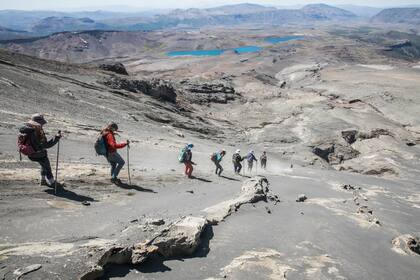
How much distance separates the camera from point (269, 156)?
97.6 feet

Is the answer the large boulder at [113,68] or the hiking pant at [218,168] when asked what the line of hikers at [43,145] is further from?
the large boulder at [113,68]

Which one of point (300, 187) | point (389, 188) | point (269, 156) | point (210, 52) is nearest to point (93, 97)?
point (269, 156)

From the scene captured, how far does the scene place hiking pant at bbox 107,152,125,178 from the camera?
1120 centimetres

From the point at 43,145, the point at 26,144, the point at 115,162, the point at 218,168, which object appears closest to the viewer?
the point at 26,144

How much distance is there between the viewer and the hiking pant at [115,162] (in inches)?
441

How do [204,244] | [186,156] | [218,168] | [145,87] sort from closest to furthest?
1. [204,244]
2. [186,156]
3. [218,168]
4. [145,87]

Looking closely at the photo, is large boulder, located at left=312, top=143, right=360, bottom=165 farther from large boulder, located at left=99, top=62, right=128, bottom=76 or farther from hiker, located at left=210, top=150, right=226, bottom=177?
large boulder, located at left=99, top=62, right=128, bottom=76

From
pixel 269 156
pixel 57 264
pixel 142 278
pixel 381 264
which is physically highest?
pixel 57 264

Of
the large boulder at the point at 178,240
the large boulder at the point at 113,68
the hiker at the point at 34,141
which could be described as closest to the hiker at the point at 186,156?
the hiker at the point at 34,141

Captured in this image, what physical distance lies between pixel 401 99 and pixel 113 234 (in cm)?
5347

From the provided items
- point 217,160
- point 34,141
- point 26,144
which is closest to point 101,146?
point 34,141

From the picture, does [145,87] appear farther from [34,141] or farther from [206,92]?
[34,141]

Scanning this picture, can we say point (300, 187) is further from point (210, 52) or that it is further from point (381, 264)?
point (210, 52)

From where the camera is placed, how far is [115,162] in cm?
1145
